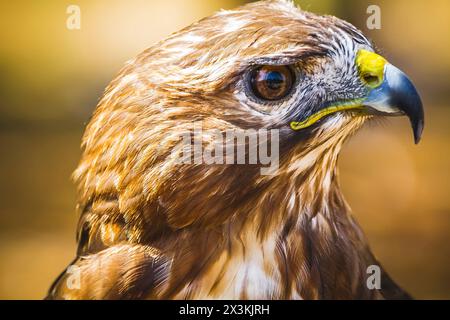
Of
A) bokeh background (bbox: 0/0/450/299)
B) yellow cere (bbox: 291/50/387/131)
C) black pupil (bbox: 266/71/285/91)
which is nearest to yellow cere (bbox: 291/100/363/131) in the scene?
yellow cere (bbox: 291/50/387/131)

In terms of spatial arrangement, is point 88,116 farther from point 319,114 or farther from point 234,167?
point 319,114

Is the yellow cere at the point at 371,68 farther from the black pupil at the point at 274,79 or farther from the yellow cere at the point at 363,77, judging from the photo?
the black pupil at the point at 274,79

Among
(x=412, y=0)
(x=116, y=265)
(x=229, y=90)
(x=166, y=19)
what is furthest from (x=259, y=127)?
(x=412, y=0)

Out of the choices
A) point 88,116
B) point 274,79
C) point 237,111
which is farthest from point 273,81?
point 88,116

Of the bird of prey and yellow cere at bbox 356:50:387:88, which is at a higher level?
yellow cere at bbox 356:50:387:88

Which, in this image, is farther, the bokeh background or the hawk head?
the bokeh background

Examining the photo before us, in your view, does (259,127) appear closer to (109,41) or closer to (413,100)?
(413,100)

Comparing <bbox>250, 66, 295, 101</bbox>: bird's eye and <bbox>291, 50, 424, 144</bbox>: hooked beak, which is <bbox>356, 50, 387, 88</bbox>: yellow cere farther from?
<bbox>250, 66, 295, 101</bbox>: bird's eye

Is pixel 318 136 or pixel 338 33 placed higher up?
pixel 338 33
